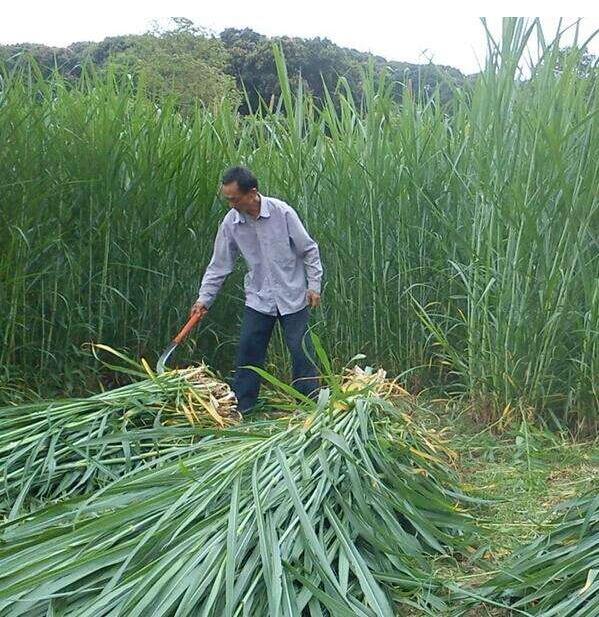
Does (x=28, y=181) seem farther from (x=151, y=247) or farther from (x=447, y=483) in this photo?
(x=447, y=483)

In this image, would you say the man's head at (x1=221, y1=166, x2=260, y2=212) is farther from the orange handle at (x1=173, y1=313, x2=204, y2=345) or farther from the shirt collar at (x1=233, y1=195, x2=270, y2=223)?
the orange handle at (x1=173, y1=313, x2=204, y2=345)

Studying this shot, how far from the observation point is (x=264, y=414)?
12.4ft

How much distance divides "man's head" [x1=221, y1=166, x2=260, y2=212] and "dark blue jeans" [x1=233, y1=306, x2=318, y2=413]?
54 cm

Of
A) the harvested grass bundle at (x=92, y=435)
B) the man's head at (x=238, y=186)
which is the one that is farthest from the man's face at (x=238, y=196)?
the harvested grass bundle at (x=92, y=435)

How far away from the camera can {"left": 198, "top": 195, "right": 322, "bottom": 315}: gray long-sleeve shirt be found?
3676 millimetres

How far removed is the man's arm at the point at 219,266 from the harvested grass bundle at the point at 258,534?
1251mm

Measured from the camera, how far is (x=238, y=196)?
3.50 meters

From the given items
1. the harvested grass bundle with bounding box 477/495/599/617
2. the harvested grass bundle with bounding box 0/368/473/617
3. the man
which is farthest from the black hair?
the harvested grass bundle with bounding box 477/495/599/617

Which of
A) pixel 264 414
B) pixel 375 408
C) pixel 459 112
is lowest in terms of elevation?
pixel 264 414

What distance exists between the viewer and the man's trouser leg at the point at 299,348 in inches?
147

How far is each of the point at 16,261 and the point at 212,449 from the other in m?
1.49

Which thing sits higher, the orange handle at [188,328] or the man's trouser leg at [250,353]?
the orange handle at [188,328]

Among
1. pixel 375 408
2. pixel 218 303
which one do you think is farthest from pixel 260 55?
pixel 375 408

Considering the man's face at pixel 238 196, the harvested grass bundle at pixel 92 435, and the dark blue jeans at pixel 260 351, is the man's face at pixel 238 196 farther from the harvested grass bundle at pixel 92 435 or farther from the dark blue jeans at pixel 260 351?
the harvested grass bundle at pixel 92 435
